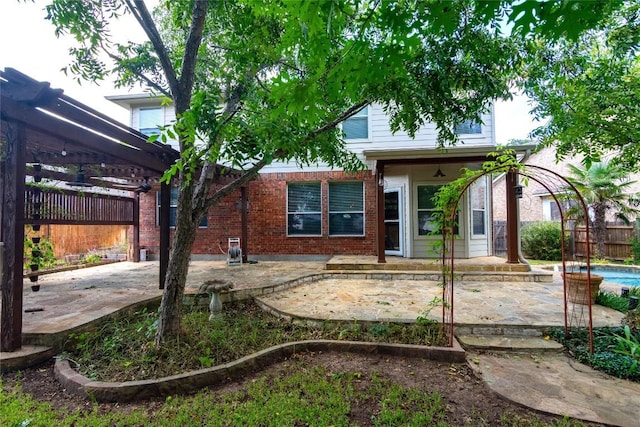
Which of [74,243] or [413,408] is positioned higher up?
[74,243]

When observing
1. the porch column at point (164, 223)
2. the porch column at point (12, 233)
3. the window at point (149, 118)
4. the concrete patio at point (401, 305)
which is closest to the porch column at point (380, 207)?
the concrete patio at point (401, 305)

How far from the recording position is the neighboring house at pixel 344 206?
26.8ft

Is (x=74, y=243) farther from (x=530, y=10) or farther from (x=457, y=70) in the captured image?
(x=530, y=10)

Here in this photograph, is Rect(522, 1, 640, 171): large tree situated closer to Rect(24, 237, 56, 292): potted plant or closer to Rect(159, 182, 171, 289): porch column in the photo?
Rect(159, 182, 171, 289): porch column

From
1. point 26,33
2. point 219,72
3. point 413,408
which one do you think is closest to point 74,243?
point 26,33

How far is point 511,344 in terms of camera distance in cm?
349

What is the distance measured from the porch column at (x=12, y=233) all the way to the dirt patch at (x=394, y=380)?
0.50 metres

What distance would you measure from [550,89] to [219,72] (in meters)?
4.57

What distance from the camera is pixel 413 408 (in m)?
2.37

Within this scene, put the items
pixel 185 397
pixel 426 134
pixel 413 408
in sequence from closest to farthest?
pixel 413 408 → pixel 185 397 → pixel 426 134

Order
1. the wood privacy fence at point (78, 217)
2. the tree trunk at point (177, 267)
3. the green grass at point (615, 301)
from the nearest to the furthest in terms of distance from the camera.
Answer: the tree trunk at point (177, 267)
the green grass at point (615, 301)
the wood privacy fence at point (78, 217)

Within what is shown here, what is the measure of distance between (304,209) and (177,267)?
623cm

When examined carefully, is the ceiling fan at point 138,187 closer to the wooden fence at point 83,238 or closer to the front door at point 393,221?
the wooden fence at point 83,238

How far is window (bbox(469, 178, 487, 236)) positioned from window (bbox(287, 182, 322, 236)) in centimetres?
431
